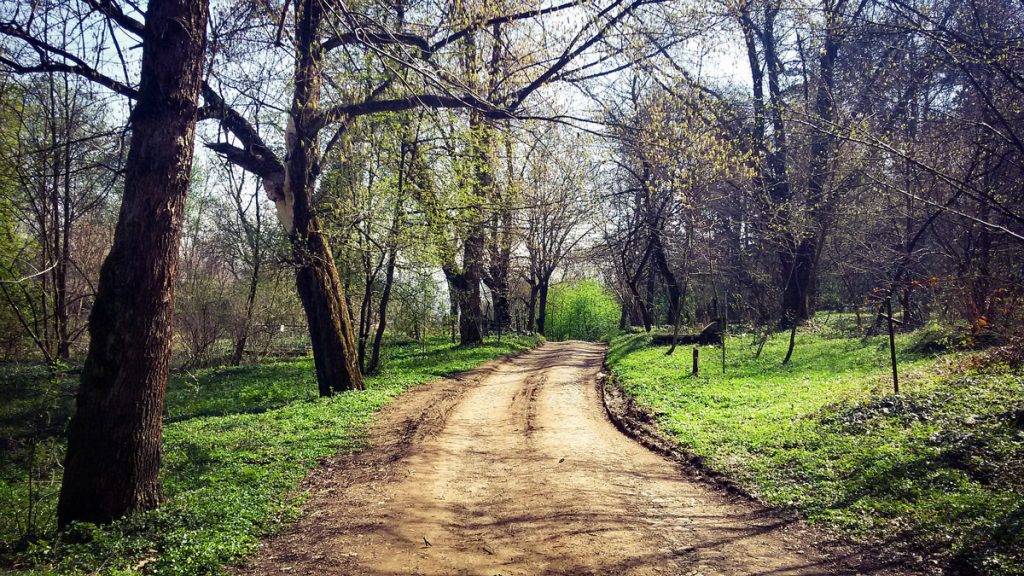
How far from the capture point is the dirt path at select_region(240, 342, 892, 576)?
177 inches

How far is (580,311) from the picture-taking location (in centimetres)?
4478

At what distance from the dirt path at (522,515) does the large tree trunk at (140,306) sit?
1716 mm

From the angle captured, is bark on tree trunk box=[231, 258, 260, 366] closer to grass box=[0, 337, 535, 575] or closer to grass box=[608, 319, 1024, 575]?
grass box=[0, 337, 535, 575]

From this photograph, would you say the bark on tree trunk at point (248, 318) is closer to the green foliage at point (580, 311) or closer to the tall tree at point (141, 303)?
the tall tree at point (141, 303)

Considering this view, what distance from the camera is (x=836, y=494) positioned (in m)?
5.56

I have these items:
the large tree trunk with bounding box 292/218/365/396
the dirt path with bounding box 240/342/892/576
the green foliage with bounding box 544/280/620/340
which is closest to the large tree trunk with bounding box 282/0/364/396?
the large tree trunk with bounding box 292/218/365/396

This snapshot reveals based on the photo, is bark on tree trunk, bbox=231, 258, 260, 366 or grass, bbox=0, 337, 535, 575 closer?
grass, bbox=0, 337, 535, 575

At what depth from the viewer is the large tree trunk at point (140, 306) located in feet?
17.2

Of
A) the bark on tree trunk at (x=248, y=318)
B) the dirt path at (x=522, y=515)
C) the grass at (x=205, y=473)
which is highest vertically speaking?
the bark on tree trunk at (x=248, y=318)

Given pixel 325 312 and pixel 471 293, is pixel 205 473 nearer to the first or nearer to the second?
pixel 325 312

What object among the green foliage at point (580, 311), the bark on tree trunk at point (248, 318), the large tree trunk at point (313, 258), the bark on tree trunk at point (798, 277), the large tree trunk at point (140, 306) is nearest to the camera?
the large tree trunk at point (140, 306)

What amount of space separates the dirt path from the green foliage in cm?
3571

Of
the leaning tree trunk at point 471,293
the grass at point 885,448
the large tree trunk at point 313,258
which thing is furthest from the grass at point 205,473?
the leaning tree trunk at point 471,293

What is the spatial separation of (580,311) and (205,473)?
128 feet
